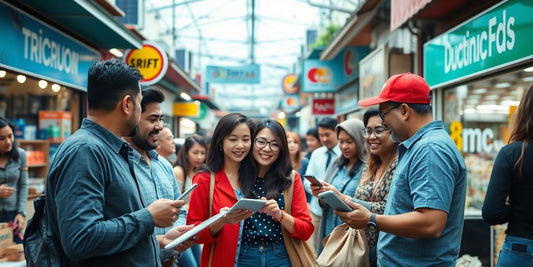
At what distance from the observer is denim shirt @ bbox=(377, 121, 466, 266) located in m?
2.51

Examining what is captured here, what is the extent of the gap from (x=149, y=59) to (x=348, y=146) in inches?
207

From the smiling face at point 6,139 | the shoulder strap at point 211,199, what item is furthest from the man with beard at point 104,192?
the smiling face at point 6,139

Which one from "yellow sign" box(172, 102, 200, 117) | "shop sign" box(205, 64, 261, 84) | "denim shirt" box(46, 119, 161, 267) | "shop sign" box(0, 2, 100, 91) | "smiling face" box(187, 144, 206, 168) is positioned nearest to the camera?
"denim shirt" box(46, 119, 161, 267)

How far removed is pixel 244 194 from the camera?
11.3 ft

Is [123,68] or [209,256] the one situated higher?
[123,68]

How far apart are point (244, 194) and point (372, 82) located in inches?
236

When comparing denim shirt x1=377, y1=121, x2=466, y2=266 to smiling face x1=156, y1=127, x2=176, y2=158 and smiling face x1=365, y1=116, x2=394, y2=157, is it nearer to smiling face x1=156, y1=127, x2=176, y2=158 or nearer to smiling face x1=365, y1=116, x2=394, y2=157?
smiling face x1=365, y1=116, x2=394, y2=157

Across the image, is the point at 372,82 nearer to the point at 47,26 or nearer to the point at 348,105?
the point at 348,105

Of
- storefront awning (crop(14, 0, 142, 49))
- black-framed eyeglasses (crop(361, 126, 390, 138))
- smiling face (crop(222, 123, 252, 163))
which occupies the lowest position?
smiling face (crop(222, 123, 252, 163))

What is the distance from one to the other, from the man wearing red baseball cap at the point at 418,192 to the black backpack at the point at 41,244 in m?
Result: 1.51

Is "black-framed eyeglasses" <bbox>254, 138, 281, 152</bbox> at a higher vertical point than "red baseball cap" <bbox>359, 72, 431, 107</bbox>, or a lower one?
lower

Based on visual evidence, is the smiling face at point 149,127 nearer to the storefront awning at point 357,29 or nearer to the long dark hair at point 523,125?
the long dark hair at point 523,125

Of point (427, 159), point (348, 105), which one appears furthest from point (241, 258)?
point (348, 105)

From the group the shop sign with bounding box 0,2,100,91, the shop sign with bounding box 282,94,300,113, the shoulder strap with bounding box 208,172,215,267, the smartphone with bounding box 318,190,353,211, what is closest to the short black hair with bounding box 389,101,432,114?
the smartphone with bounding box 318,190,353,211
